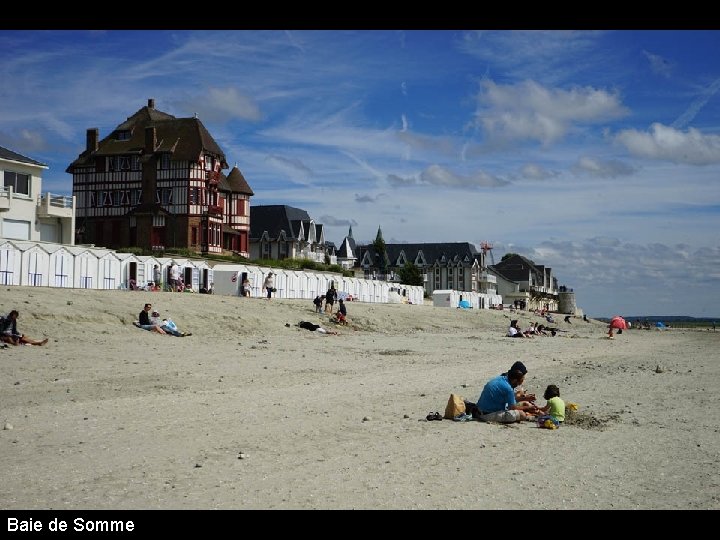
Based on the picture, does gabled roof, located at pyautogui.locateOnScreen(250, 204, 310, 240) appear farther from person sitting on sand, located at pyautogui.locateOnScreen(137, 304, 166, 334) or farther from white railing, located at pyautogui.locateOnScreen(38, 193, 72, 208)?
person sitting on sand, located at pyautogui.locateOnScreen(137, 304, 166, 334)

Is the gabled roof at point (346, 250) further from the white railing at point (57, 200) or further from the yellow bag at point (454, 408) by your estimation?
the yellow bag at point (454, 408)

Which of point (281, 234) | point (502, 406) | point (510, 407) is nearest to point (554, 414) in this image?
point (510, 407)

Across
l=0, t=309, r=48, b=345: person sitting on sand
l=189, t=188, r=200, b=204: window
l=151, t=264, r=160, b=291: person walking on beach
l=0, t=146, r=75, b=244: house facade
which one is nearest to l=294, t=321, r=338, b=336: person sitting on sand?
l=151, t=264, r=160, b=291: person walking on beach

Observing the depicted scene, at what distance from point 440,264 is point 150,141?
71191 millimetres

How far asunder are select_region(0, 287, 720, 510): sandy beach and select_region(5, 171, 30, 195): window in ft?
68.9

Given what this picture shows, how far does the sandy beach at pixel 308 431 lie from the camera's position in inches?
300

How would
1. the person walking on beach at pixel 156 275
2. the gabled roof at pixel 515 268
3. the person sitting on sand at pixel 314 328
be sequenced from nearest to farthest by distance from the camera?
the person sitting on sand at pixel 314 328
the person walking on beach at pixel 156 275
the gabled roof at pixel 515 268

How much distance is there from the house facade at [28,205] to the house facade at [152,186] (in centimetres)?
1623

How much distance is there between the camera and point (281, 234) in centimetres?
9169

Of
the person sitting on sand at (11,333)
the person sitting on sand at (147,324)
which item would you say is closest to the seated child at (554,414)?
the person sitting on sand at (11,333)

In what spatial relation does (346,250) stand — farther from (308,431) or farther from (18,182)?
(308,431)

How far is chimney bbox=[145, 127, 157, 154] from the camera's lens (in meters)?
62.6
